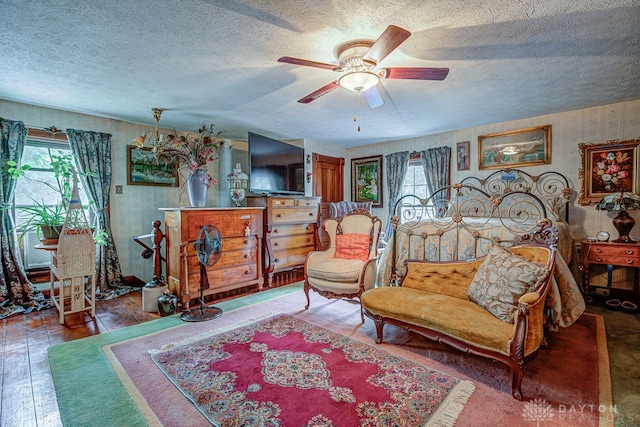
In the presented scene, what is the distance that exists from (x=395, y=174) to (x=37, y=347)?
5713mm

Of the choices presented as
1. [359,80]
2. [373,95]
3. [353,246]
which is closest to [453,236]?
[353,246]

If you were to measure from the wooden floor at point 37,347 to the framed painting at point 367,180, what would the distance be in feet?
15.2

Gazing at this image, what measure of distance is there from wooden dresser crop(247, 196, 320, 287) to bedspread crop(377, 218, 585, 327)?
188 centimetres

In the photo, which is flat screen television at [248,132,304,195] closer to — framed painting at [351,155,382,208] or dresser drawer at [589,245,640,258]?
framed painting at [351,155,382,208]

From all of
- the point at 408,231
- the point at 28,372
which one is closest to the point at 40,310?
the point at 28,372

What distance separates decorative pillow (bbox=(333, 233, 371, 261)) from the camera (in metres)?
3.60

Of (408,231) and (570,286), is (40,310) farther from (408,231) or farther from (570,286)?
(570,286)

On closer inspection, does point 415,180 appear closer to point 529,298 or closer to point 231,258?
point 231,258

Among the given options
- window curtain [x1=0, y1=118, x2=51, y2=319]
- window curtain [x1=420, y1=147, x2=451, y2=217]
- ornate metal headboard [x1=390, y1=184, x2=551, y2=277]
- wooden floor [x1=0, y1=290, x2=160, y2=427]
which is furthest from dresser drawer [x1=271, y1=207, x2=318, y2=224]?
window curtain [x1=0, y1=118, x2=51, y2=319]

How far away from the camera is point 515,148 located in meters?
4.70

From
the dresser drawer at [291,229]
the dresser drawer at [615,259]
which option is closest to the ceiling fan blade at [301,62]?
the dresser drawer at [291,229]

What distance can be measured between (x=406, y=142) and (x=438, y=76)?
3822mm

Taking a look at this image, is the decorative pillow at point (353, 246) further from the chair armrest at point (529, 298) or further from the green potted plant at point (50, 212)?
the green potted plant at point (50, 212)

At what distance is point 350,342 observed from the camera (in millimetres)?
2645
